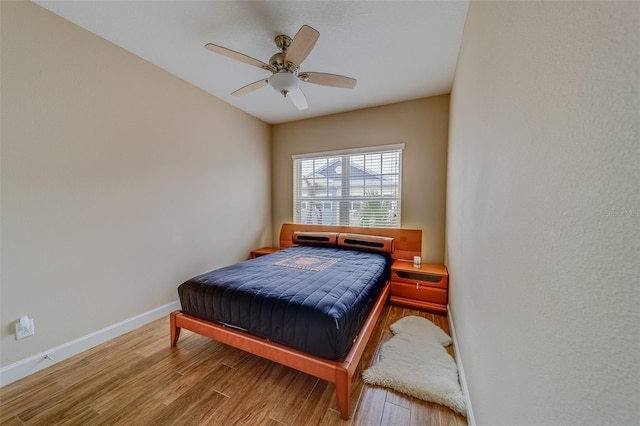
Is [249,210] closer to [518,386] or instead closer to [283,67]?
[283,67]

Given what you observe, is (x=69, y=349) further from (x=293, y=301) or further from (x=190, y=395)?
(x=293, y=301)

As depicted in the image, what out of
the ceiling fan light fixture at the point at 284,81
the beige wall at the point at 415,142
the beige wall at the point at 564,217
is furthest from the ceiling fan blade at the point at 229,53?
the beige wall at the point at 415,142

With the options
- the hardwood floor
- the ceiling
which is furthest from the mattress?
the ceiling

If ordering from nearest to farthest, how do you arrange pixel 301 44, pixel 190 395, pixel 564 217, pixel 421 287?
pixel 564 217 → pixel 190 395 → pixel 301 44 → pixel 421 287

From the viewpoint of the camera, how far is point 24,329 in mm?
1659

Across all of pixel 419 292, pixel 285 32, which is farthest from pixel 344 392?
pixel 285 32

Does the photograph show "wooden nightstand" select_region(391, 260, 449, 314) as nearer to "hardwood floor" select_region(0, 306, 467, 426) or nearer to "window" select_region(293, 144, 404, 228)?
"window" select_region(293, 144, 404, 228)

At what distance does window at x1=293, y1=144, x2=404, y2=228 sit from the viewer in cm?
340

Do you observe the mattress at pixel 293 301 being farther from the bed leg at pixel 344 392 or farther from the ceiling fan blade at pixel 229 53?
the ceiling fan blade at pixel 229 53

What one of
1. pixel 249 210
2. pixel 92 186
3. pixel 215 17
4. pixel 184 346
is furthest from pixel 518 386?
pixel 249 210

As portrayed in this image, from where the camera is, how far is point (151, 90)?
7.87 ft

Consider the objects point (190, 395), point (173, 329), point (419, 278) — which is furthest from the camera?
point (419, 278)

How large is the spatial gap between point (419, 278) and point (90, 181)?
3443 mm

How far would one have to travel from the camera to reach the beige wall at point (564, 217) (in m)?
0.36
